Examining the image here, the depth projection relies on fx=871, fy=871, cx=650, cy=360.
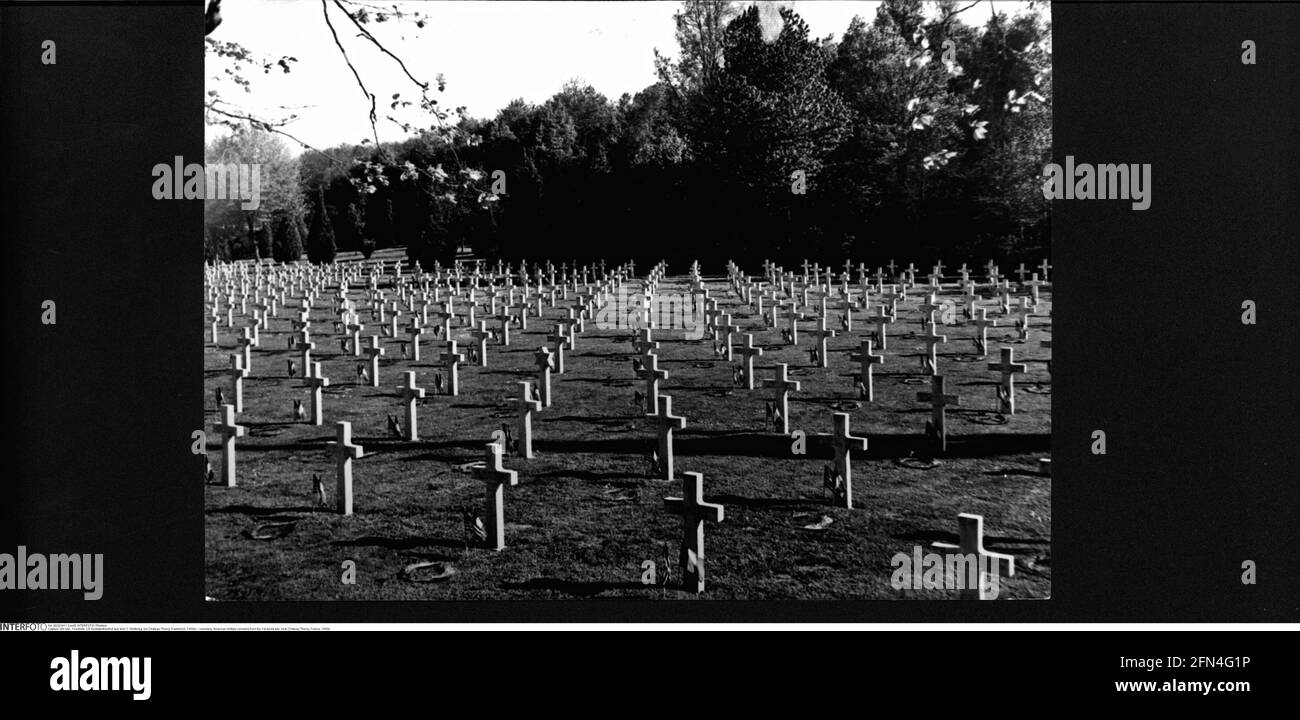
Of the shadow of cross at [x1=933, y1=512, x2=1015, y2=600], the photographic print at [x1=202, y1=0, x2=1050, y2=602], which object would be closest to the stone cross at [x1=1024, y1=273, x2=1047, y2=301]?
the photographic print at [x1=202, y1=0, x2=1050, y2=602]

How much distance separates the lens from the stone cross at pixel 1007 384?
7.80 metres

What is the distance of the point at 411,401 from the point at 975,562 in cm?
514

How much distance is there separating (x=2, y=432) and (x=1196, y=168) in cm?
699

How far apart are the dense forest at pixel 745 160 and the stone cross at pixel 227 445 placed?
1371 millimetres

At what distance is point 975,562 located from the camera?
4594 mm

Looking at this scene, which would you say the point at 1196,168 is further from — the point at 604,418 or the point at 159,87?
the point at 159,87

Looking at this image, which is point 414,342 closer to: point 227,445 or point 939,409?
point 227,445

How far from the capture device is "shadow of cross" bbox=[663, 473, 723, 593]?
5078mm

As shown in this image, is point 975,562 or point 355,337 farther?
point 355,337

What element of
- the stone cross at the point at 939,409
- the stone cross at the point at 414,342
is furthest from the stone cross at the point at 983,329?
the stone cross at the point at 414,342

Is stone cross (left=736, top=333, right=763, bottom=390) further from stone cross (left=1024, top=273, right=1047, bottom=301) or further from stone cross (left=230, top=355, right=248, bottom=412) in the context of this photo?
stone cross (left=230, top=355, right=248, bottom=412)

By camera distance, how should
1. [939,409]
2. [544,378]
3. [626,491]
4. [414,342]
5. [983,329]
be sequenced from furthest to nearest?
1. [414,342]
2. [983,329]
3. [544,378]
4. [939,409]
5. [626,491]

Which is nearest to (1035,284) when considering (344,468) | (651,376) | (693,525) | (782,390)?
(782,390)
